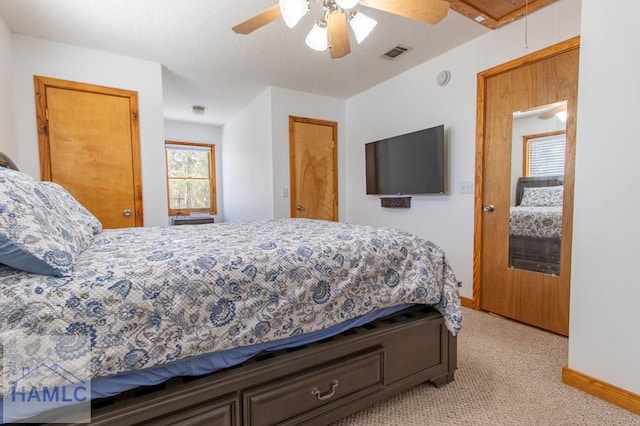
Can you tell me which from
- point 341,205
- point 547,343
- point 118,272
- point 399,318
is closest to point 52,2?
point 118,272

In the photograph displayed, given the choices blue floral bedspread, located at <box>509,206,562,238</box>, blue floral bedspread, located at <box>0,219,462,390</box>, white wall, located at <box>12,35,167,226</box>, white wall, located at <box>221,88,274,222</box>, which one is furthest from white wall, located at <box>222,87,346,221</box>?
blue floral bedspread, located at <box>0,219,462,390</box>

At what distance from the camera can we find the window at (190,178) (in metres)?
5.27

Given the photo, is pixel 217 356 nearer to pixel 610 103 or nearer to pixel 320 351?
pixel 320 351

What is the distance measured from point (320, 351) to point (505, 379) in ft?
3.96

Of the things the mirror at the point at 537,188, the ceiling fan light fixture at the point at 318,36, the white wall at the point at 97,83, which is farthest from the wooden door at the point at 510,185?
the white wall at the point at 97,83

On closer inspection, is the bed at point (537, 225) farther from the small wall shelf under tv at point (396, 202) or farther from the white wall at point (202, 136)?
the white wall at point (202, 136)

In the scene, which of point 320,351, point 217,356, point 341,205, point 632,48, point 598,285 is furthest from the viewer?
point 341,205

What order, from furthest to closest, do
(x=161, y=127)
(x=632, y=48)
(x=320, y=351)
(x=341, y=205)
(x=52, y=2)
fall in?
(x=341, y=205) → (x=161, y=127) → (x=52, y=2) → (x=632, y=48) → (x=320, y=351)

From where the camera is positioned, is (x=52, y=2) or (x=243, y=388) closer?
(x=243, y=388)

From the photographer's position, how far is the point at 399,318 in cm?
152

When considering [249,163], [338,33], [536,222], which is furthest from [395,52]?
[249,163]

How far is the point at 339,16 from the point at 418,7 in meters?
0.44

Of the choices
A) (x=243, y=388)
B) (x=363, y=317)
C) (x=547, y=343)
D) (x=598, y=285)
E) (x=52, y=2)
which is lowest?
(x=547, y=343)

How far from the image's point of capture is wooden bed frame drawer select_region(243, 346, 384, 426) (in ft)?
3.69
